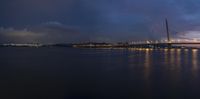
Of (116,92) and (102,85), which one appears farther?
(102,85)

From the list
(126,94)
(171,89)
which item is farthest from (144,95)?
(171,89)

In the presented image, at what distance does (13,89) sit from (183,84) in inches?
299

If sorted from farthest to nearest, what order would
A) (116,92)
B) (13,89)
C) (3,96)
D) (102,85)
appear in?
(102,85) < (13,89) < (116,92) < (3,96)

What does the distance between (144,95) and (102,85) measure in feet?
8.10

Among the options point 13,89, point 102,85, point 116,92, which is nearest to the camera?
point 116,92

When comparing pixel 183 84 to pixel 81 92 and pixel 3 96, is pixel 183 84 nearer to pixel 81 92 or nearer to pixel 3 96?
pixel 81 92

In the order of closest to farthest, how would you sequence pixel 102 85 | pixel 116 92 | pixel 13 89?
pixel 116 92, pixel 13 89, pixel 102 85

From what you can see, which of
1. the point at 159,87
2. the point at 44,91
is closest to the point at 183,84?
the point at 159,87

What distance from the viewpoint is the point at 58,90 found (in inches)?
412

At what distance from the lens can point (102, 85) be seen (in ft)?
37.9

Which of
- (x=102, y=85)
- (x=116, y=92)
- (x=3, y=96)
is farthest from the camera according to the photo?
(x=102, y=85)

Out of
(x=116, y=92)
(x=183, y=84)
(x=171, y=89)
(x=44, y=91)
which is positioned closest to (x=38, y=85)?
(x=44, y=91)

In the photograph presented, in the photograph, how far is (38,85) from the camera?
11609 mm

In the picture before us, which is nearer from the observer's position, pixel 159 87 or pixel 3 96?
pixel 3 96
